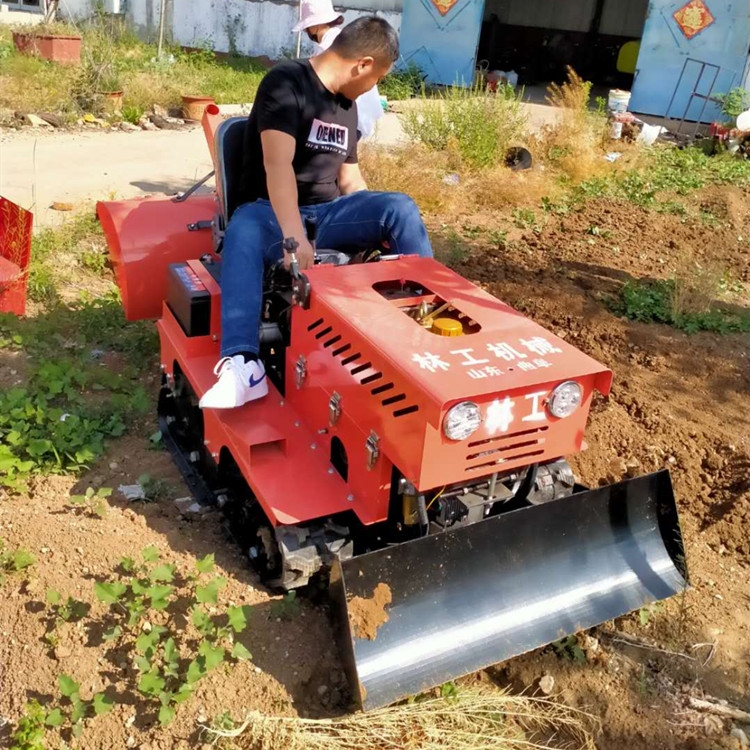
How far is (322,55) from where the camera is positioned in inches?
136

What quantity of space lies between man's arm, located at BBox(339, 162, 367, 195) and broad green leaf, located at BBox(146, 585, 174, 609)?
6.77ft

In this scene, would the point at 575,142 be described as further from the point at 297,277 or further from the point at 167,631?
the point at 167,631

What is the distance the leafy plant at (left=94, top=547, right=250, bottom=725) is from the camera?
A: 8.57 feet

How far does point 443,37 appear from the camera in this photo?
15.7 m

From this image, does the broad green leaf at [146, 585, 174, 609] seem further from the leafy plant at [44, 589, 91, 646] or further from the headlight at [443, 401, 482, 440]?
the headlight at [443, 401, 482, 440]

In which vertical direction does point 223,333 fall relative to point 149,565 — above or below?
above

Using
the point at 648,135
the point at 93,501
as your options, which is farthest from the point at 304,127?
the point at 648,135

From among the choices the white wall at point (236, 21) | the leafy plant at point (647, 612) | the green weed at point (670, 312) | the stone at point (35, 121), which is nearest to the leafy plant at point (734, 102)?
the white wall at point (236, 21)

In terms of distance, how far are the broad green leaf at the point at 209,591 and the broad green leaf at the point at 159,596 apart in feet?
0.34

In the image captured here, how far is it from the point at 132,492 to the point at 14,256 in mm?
2446

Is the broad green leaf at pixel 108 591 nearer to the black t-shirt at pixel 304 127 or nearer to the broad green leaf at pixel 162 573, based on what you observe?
the broad green leaf at pixel 162 573

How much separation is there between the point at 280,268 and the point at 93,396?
1539 mm

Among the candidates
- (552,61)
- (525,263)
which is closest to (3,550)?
(525,263)

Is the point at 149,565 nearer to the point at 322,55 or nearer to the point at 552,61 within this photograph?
the point at 322,55
